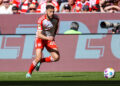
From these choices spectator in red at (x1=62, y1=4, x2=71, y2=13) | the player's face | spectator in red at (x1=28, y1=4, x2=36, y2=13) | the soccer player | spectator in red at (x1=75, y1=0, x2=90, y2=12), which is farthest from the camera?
spectator in red at (x1=28, y1=4, x2=36, y2=13)

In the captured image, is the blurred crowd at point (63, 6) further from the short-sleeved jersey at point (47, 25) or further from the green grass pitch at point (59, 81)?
the green grass pitch at point (59, 81)

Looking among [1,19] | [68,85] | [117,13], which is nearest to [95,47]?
[117,13]

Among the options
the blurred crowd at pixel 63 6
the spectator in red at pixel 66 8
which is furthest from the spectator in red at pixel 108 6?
the spectator in red at pixel 66 8

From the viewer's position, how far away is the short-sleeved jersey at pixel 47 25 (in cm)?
1309

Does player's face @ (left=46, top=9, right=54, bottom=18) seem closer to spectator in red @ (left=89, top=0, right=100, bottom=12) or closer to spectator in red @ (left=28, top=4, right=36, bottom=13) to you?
spectator in red @ (left=89, top=0, right=100, bottom=12)

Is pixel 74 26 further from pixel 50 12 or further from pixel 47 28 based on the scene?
pixel 50 12

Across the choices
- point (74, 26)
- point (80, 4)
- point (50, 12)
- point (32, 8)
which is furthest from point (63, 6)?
point (50, 12)

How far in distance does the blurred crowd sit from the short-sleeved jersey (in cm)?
470

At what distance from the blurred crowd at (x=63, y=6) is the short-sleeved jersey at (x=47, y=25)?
4.70 meters

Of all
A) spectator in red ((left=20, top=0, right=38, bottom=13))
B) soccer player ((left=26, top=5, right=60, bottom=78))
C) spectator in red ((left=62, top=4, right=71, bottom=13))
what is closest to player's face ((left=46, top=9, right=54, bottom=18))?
soccer player ((left=26, top=5, right=60, bottom=78))

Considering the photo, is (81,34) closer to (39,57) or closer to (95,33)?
(95,33)

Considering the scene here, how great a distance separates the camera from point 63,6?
18.5 metres

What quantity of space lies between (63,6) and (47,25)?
5462mm

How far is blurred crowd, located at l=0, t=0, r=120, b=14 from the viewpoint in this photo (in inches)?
712
